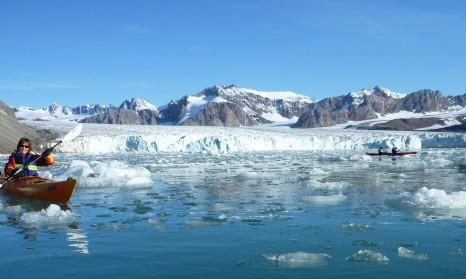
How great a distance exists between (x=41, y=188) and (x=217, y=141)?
43.7m

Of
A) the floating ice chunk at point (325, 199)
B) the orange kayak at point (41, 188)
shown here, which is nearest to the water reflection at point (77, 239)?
the orange kayak at point (41, 188)

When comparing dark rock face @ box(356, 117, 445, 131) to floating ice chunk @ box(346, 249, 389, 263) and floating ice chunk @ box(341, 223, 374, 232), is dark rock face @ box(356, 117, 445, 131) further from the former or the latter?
floating ice chunk @ box(346, 249, 389, 263)

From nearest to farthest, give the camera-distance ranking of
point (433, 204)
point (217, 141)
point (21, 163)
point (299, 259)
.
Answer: point (299, 259), point (433, 204), point (21, 163), point (217, 141)

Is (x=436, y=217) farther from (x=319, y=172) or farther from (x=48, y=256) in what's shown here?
(x=319, y=172)

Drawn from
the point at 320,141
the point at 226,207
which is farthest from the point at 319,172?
the point at 320,141

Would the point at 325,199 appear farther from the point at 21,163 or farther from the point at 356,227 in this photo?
the point at 21,163

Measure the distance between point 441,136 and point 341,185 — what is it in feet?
199

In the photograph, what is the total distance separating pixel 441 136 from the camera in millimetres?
70812

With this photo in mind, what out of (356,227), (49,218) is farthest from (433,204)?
(49,218)

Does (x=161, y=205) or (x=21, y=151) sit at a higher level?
(x=21, y=151)

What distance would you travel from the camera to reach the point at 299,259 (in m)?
6.43

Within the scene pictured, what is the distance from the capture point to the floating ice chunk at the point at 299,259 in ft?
20.6

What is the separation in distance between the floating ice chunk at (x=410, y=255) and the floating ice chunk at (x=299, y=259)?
35.4 inches

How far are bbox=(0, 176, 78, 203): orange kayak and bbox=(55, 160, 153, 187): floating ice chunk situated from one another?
10.6 feet
